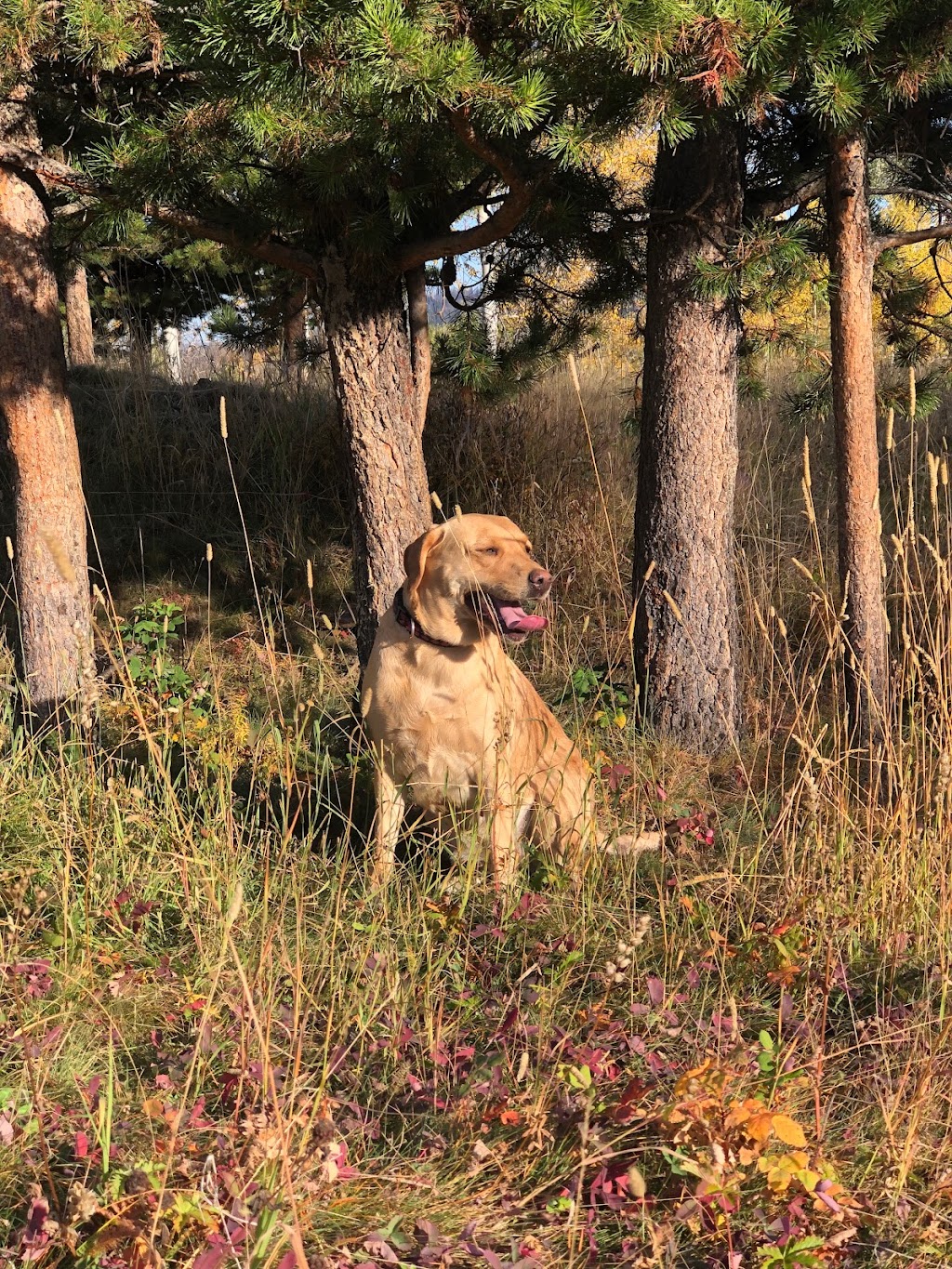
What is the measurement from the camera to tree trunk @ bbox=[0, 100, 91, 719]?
4.46m

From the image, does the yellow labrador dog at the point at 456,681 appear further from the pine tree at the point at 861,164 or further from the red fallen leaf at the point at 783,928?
the pine tree at the point at 861,164

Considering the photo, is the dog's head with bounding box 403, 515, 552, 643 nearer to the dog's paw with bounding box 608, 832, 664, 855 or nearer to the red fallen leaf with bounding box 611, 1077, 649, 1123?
the dog's paw with bounding box 608, 832, 664, 855

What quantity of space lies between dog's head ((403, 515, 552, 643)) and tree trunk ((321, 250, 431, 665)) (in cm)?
125

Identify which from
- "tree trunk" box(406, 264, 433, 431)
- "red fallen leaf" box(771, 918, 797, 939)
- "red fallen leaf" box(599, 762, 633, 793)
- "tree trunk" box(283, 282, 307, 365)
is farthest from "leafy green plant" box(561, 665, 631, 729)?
"tree trunk" box(283, 282, 307, 365)

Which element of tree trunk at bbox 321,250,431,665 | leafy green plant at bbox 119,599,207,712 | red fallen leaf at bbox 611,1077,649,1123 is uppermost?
tree trunk at bbox 321,250,431,665

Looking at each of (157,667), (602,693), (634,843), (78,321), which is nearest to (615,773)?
(634,843)

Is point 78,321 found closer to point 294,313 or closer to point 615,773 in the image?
point 294,313

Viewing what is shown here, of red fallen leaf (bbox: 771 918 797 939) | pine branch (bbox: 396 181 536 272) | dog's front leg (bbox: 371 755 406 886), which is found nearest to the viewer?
red fallen leaf (bbox: 771 918 797 939)

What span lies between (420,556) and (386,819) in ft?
2.76

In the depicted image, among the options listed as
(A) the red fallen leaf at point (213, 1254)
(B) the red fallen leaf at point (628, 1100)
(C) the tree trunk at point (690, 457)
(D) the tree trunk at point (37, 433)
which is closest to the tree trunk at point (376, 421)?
(C) the tree trunk at point (690, 457)

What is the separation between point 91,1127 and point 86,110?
3.83m

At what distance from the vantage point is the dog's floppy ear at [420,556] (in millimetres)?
3529

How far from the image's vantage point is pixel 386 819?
11.5 ft

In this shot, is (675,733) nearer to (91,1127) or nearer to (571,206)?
(571,206)
